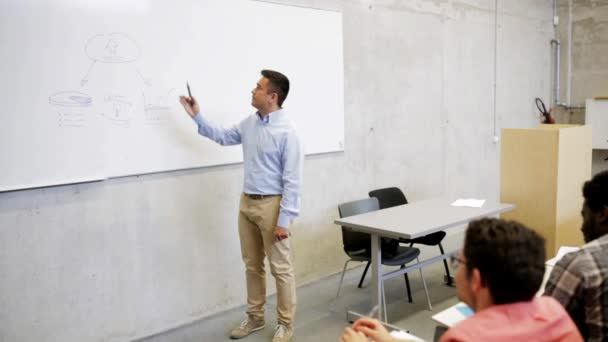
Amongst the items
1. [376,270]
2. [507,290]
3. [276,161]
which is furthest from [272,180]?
[507,290]

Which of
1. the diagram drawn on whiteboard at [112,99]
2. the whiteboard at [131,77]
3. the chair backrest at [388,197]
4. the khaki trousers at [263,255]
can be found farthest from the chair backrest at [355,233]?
the diagram drawn on whiteboard at [112,99]

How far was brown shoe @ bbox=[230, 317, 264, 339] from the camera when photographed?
348 centimetres

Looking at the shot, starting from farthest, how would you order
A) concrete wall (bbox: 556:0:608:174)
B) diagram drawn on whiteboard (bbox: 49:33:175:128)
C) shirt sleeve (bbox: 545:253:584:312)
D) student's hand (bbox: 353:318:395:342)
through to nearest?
concrete wall (bbox: 556:0:608:174)
diagram drawn on whiteboard (bbox: 49:33:175:128)
shirt sleeve (bbox: 545:253:584:312)
student's hand (bbox: 353:318:395:342)

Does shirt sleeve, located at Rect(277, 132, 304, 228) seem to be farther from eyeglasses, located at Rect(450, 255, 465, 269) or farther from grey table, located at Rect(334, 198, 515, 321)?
eyeglasses, located at Rect(450, 255, 465, 269)

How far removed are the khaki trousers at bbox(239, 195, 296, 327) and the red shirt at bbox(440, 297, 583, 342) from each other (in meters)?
2.14

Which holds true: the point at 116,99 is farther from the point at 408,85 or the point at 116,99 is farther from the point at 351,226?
the point at 408,85

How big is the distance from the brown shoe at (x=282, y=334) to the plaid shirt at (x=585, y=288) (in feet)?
6.63

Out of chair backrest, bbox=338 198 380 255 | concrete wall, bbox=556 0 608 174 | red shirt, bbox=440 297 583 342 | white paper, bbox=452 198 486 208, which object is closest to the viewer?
red shirt, bbox=440 297 583 342

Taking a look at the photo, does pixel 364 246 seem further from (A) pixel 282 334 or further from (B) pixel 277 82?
(B) pixel 277 82

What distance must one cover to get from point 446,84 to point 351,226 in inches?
115

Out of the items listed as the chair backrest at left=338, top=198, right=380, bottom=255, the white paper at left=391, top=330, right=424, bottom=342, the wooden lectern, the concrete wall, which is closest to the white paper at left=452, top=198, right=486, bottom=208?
the wooden lectern

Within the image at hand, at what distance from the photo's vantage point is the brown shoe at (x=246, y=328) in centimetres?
348

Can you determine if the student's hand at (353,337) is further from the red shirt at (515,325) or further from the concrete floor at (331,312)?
the concrete floor at (331,312)

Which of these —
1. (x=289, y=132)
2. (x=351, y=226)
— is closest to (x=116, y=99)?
→ (x=289, y=132)
